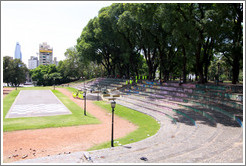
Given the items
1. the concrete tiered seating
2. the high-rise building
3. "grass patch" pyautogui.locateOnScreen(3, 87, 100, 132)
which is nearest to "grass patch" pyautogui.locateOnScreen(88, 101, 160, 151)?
the concrete tiered seating

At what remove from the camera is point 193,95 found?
2245 centimetres

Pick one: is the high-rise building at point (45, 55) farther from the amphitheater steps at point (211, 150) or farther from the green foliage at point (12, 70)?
the amphitheater steps at point (211, 150)

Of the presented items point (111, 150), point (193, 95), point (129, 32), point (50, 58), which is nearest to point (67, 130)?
point (111, 150)

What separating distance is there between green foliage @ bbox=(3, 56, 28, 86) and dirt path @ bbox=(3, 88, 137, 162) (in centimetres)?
4860

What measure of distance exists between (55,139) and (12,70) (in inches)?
2248

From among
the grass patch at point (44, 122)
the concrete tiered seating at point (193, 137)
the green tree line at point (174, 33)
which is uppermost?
the green tree line at point (174, 33)

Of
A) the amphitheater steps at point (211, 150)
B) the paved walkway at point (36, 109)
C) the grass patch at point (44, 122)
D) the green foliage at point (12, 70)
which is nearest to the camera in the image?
the amphitheater steps at point (211, 150)

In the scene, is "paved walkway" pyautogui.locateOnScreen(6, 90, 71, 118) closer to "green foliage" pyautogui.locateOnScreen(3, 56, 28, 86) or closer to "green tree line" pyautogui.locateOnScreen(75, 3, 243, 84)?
"green tree line" pyautogui.locateOnScreen(75, 3, 243, 84)

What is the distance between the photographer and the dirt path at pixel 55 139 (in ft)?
33.3

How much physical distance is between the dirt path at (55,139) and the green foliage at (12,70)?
48598 mm

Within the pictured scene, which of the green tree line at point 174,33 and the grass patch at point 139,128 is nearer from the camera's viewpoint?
the grass patch at point 139,128

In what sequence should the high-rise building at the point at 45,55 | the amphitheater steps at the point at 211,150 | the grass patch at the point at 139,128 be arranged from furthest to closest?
the high-rise building at the point at 45,55, the grass patch at the point at 139,128, the amphitheater steps at the point at 211,150

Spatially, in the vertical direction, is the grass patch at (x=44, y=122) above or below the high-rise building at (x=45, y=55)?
below

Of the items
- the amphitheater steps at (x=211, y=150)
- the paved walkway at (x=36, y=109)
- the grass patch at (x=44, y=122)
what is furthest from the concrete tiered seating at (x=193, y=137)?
the paved walkway at (x=36, y=109)
